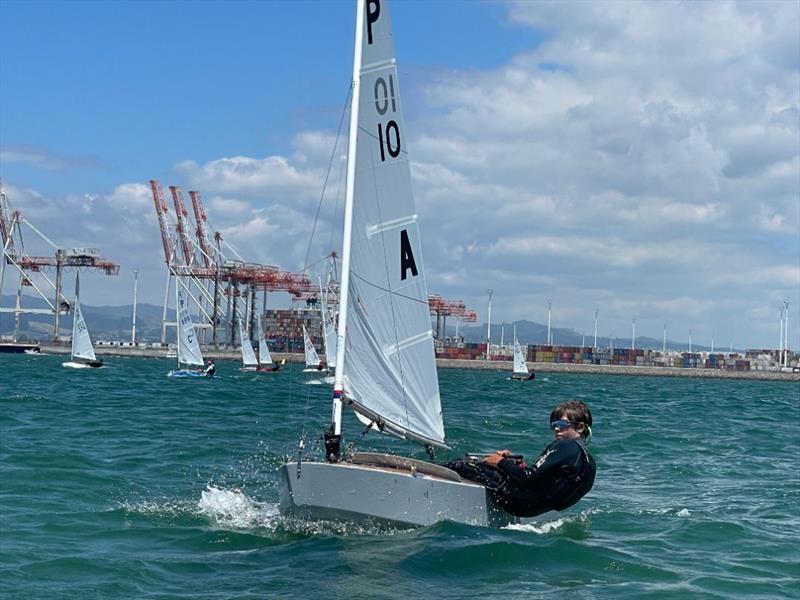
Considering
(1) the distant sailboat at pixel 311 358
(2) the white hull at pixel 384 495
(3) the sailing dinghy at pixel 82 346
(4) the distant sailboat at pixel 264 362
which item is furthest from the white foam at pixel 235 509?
(1) the distant sailboat at pixel 311 358

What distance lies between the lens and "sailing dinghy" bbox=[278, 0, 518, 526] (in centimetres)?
986

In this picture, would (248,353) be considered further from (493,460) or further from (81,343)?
(493,460)

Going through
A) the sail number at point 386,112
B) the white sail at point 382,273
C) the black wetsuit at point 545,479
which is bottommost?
the black wetsuit at point 545,479

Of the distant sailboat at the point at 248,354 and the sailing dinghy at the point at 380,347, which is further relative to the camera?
the distant sailboat at the point at 248,354

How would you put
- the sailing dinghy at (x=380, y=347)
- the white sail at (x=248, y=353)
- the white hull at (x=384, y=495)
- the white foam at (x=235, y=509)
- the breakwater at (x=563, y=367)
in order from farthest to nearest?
the breakwater at (x=563, y=367) < the white sail at (x=248, y=353) < the white foam at (x=235, y=509) < the sailing dinghy at (x=380, y=347) < the white hull at (x=384, y=495)

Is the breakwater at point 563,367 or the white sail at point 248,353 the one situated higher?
the white sail at point 248,353

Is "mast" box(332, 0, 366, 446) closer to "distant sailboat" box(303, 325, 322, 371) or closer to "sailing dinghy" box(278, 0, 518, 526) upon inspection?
"sailing dinghy" box(278, 0, 518, 526)

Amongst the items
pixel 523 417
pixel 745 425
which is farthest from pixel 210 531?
pixel 745 425

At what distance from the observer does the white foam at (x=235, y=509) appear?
10.7 metres

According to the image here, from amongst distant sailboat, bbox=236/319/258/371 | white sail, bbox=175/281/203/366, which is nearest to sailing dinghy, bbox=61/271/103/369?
white sail, bbox=175/281/203/366

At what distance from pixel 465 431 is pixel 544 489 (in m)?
13.1

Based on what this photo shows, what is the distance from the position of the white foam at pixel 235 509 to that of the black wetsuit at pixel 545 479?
2.37m

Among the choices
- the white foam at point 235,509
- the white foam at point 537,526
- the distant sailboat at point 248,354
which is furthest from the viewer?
the distant sailboat at point 248,354

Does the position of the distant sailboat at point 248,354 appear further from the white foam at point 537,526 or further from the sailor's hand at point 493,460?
the sailor's hand at point 493,460
